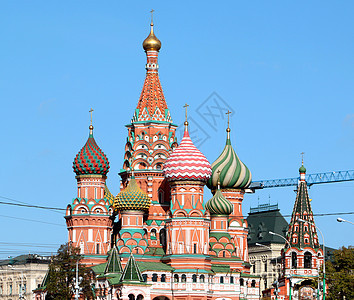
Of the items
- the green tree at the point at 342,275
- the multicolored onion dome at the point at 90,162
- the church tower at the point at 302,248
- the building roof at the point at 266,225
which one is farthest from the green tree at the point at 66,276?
the building roof at the point at 266,225

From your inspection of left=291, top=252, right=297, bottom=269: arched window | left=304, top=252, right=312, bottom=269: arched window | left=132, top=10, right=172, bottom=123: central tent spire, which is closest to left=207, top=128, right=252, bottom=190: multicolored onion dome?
left=132, top=10, right=172, bottom=123: central tent spire

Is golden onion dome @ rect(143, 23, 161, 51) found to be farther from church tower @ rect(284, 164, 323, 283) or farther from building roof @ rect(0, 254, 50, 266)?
building roof @ rect(0, 254, 50, 266)

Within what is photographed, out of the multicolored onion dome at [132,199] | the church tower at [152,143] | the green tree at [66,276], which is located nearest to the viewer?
the green tree at [66,276]

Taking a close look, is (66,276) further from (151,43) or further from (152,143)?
(151,43)

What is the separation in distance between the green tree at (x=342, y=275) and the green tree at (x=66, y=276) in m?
18.4

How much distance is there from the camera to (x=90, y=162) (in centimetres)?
8994

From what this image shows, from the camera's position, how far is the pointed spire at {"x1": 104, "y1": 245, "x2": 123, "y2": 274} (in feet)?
281

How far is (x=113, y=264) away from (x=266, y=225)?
140 feet

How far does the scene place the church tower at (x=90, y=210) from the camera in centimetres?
8938

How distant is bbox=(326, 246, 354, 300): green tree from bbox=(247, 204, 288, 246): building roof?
4363cm

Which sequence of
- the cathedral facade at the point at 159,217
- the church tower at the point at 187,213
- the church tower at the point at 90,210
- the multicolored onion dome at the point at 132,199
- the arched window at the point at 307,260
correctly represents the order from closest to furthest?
the cathedral facade at the point at 159,217
the church tower at the point at 187,213
the multicolored onion dome at the point at 132,199
the church tower at the point at 90,210
the arched window at the point at 307,260

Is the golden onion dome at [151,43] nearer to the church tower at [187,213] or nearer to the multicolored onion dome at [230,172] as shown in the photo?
the church tower at [187,213]

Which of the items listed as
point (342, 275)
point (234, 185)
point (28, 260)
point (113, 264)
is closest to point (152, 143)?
point (234, 185)

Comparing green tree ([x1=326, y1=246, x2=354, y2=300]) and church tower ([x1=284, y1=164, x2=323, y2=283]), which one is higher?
church tower ([x1=284, y1=164, x2=323, y2=283])
